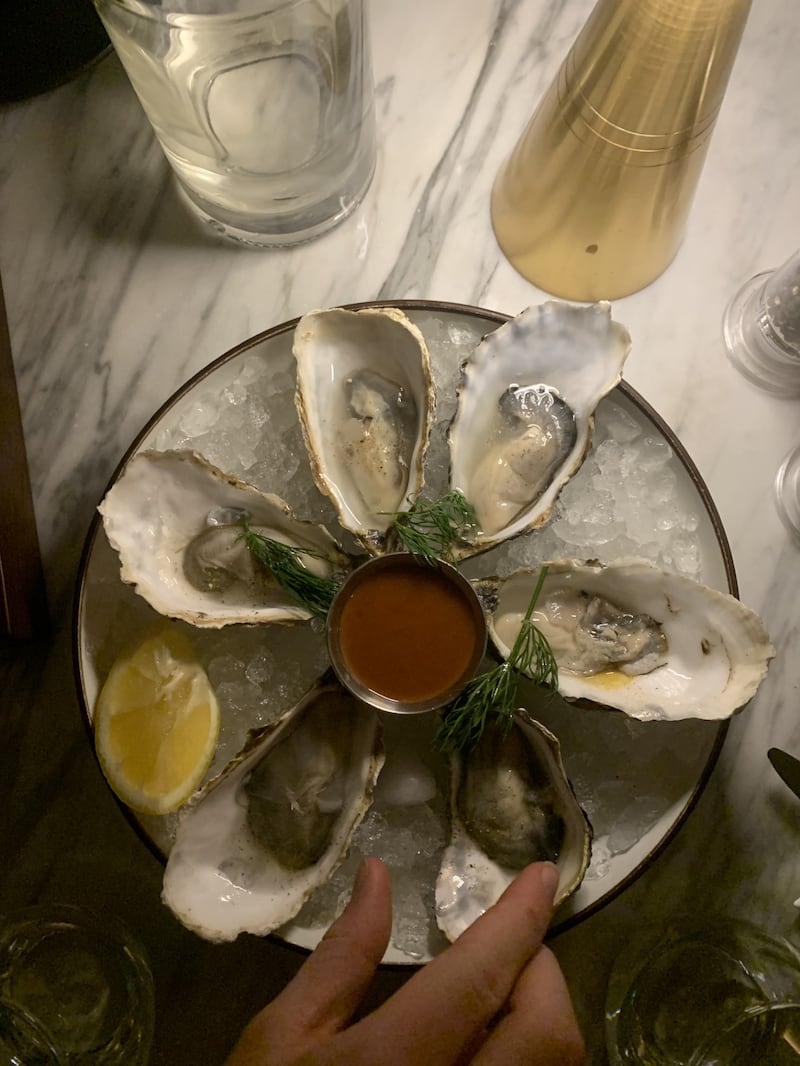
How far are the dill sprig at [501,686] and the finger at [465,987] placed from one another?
0.16 m

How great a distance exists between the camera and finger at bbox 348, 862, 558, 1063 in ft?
2.23

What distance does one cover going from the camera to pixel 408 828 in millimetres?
921

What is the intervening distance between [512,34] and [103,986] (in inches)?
47.8

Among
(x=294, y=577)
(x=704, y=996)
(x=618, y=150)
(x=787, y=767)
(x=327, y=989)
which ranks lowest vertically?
(x=704, y=996)

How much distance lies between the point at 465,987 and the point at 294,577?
40 cm

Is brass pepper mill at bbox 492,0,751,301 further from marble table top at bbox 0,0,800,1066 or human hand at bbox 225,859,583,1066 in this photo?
human hand at bbox 225,859,583,1066

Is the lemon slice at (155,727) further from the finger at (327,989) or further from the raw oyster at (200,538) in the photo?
the finger at (327,989)

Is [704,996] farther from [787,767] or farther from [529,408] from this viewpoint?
[529,408]

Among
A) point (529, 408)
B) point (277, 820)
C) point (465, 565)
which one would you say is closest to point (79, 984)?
point (277, 820)

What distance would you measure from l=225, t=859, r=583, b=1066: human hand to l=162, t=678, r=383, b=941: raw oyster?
14 centimetres

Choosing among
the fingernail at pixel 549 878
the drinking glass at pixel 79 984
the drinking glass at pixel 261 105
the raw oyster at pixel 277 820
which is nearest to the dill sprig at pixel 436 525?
the raw oyster at pixel 277 820

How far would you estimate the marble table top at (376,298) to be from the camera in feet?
3.27

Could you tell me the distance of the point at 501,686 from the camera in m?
0.84

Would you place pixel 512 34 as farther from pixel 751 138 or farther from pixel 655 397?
pixel 655 397
